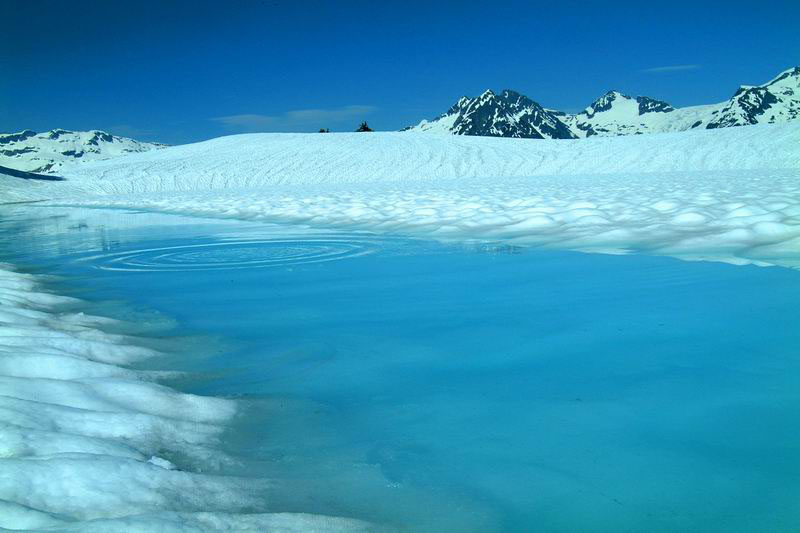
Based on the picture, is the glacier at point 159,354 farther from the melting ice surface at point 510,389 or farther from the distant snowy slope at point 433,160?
the distant snowy slope at point 433,160

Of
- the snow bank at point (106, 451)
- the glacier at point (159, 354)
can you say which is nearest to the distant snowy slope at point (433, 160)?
the glacier at point (159, 354)

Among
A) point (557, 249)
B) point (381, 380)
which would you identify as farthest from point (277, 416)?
point (557, 249)

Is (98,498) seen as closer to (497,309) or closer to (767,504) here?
(767,504)

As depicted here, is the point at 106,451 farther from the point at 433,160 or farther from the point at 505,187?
the point at 433,160

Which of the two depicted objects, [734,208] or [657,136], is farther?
[657,136]

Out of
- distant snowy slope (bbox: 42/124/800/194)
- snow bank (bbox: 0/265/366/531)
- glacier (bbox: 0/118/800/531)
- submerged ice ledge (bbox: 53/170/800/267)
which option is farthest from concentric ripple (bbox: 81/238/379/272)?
distant snowy slope (bbox: 42/124/800/194)

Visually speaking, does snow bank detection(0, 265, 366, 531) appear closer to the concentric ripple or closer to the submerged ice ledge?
the concentric ripple
